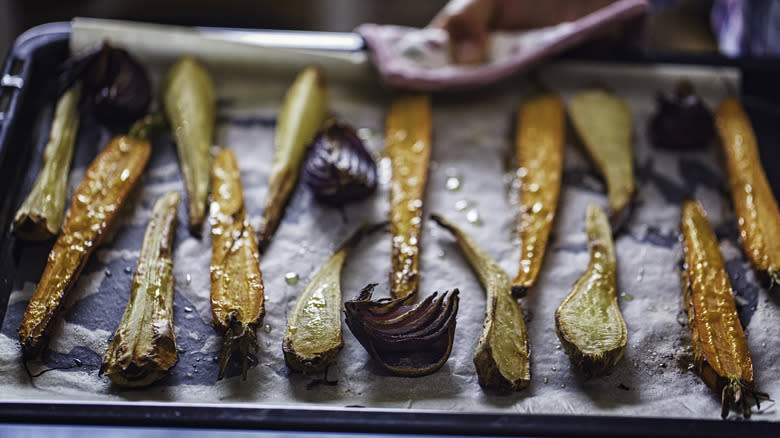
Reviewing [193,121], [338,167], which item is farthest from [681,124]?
[193,121]

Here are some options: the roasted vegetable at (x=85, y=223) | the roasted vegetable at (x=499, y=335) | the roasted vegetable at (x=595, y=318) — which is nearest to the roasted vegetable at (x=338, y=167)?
the roasted vegetable at (x=499, y=335)

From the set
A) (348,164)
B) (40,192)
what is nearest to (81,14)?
(40,192)

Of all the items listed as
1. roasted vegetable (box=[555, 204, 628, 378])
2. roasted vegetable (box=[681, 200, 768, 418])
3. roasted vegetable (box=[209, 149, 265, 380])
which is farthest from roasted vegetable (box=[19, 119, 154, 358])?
roasted vegetable (box=[681, 200, 768, 418])

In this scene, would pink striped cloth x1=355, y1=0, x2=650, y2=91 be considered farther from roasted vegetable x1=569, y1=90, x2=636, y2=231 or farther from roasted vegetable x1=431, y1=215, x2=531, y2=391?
roasted vegetable x1=431, y1=215, x2=531, y2=391

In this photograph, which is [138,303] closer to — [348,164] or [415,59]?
[348,164]

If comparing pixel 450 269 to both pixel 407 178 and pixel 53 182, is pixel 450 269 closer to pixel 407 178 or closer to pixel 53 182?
pixel 407 178

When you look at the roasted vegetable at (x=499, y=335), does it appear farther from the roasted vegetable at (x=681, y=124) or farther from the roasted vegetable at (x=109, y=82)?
the roasted vegetable at (x=109, y=82)
